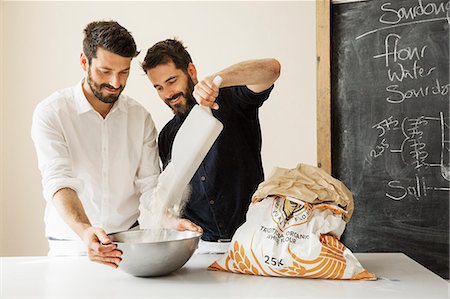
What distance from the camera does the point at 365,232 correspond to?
2.63 metres

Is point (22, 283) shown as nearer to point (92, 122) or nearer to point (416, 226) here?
point (92, 122)

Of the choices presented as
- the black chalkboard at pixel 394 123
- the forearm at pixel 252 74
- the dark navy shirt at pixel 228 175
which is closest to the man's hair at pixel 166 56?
the dark navy shirt at pixel 228 175

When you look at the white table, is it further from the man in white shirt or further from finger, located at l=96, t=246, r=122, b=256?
the man in white shirt

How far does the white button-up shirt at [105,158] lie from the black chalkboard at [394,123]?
93 centimetres

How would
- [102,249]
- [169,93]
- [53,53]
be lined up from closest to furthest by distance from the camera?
1. [102,249]
2. [169,93]
3. [53,53]

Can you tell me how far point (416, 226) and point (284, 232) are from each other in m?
1.25

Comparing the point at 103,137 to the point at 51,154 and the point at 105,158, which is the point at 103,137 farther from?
the point at 51,154

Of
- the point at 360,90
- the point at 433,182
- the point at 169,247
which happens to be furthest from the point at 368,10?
the point at 169,247

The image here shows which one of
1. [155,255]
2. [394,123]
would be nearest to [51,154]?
[155,255]

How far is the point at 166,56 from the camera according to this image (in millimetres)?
2268

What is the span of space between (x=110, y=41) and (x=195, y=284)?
1.06 meters

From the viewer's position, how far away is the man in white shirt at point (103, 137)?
2152 mm

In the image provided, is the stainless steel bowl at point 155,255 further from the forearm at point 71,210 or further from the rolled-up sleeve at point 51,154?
the rolled-up sleeve at point 51,154

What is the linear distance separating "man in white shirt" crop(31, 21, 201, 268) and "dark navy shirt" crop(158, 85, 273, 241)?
20 cm
